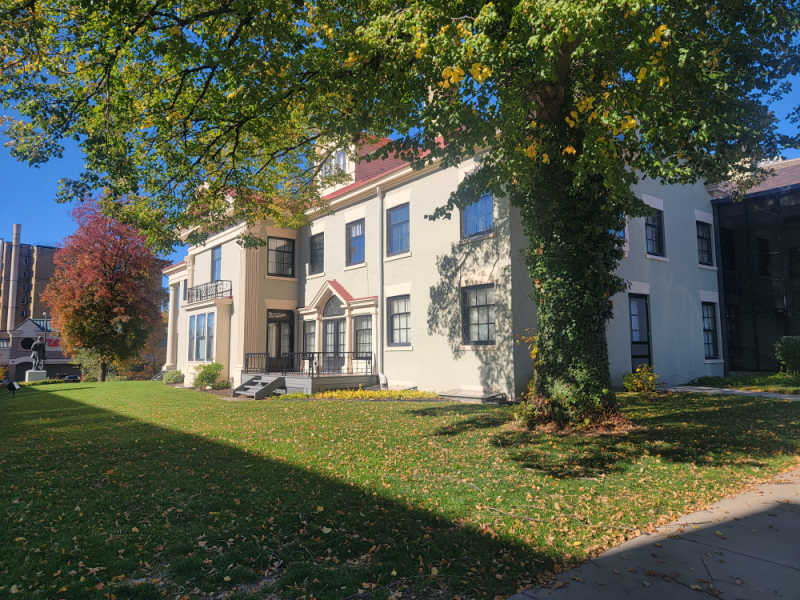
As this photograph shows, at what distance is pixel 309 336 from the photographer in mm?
21547

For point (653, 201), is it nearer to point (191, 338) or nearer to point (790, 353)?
point (790, 353)

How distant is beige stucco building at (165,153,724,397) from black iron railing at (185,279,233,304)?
0.12m

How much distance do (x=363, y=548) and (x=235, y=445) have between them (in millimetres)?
5088

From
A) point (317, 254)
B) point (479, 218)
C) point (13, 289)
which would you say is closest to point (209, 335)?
point (317, 254)

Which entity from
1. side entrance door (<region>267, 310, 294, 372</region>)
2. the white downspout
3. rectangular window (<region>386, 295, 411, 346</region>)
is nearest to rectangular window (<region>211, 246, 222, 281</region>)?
side entrance door (<region>267, 310, 294, 372</region>)

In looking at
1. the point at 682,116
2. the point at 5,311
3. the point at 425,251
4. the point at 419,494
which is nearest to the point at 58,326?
the point at 425,251

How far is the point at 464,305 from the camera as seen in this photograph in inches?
604

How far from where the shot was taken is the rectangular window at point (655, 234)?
17453 millimetres

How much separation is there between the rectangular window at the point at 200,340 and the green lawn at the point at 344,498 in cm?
1293

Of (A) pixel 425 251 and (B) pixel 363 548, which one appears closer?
(B) pixel 363 548

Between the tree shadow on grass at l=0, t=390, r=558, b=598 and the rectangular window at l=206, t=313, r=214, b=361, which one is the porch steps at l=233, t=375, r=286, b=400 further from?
the tree shadow on grass at l=0, t=390, r=558, b=598

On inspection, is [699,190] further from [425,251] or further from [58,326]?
[58,326]

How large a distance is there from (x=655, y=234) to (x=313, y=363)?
1297cm

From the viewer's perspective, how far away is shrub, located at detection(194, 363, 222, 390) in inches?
859
